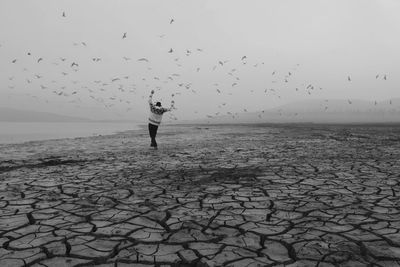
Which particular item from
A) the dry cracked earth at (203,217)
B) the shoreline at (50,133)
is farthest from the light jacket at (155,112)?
the shoreline at (50,133)

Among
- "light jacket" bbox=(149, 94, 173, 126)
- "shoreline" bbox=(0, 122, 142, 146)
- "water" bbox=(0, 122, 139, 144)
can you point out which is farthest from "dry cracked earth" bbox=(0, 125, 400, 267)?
"water" bbox=(0, 122, 139, 144)

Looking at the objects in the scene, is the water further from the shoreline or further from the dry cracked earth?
the dry cracked earth

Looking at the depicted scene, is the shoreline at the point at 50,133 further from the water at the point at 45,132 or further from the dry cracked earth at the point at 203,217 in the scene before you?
the dry cracked earth at the point at 203,217

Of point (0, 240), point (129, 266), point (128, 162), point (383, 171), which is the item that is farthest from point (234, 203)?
point (128, 162)

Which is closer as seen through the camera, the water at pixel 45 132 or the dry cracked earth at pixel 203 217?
the dry cracked earth at pixel 203 217

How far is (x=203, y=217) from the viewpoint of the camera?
4.55 m

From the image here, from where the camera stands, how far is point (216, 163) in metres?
9.38

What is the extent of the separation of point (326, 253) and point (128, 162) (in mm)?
7111

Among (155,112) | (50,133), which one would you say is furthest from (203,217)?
(50,133)

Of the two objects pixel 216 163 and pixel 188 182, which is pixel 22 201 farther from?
pixel 216 163

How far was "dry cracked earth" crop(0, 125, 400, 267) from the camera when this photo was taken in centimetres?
338

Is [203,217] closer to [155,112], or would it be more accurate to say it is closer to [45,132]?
[155,112]

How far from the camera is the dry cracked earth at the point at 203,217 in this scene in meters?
3.38

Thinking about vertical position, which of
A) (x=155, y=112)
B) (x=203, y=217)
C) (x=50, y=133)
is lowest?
(x=203, y=217)
